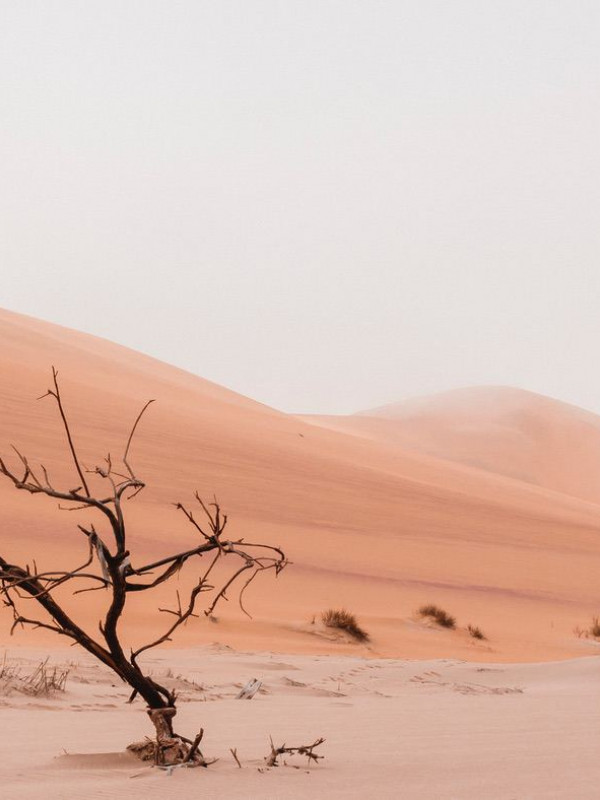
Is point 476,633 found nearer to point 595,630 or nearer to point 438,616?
point 438,616

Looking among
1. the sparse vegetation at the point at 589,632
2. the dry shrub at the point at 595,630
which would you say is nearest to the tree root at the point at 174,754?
the sparse vegetation at the point at 589,632

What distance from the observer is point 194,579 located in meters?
14.3

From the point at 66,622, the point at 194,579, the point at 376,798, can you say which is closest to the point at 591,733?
the point at 376,798

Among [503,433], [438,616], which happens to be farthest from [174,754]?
[503,433]

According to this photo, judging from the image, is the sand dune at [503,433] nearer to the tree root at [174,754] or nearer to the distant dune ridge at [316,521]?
the distant dune ridge at [316,521]

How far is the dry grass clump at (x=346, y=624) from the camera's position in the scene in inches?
483

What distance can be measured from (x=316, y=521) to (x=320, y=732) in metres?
15.0

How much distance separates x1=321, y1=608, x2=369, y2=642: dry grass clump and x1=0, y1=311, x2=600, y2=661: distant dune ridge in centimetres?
14

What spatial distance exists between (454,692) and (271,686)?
1202 millimetres

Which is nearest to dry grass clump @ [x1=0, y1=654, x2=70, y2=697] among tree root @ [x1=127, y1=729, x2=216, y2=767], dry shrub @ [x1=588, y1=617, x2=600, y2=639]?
tree root @ [x1=127, y1=729, x2=216, y2=767]

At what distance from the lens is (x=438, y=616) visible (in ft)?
46.7

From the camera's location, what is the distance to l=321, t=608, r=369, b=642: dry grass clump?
12.3 m

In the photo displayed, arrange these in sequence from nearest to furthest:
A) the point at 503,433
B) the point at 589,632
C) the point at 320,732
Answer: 1. the point at 320,732
2. the point at 589,632
3. the point at 503,433

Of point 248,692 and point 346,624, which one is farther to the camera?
point 346,624
